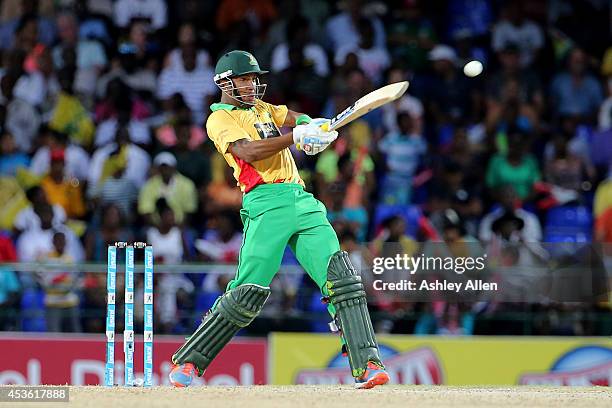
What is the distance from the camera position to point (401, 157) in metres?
12.7

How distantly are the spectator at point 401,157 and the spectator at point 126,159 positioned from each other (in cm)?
234

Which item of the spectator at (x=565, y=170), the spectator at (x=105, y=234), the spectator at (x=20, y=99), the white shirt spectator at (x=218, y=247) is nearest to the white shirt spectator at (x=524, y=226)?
the spectator at (x=565, y=170)

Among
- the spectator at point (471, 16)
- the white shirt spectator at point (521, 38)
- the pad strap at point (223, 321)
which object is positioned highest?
the spectator at point (471, 16)

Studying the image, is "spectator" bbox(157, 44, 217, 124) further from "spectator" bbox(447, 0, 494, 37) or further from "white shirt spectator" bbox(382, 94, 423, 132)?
"spectator" bbox(447, 0, 494, 37)

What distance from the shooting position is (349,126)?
12859 millimetres

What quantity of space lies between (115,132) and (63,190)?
0.93m

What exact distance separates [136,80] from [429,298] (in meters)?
5.51

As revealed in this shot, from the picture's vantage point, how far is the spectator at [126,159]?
12.6 m

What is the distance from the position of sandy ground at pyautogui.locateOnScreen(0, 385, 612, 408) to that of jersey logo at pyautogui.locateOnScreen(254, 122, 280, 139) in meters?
1.50

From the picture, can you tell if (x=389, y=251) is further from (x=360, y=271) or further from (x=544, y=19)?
(x=544, y=19)

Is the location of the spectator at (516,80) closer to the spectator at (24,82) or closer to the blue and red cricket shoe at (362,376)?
the spectator at (24,82)

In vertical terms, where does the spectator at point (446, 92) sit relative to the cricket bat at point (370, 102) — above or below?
above

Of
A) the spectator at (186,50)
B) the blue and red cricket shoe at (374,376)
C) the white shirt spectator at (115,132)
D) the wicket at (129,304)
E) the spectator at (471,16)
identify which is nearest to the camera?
the blue and red cricket shoe at (374,376)

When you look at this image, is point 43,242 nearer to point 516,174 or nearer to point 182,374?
point 516,174
